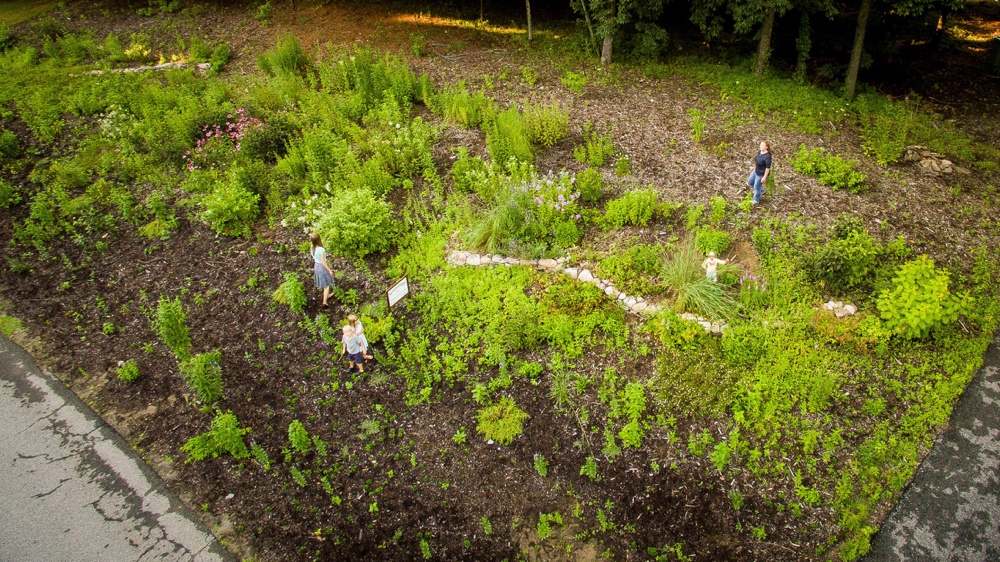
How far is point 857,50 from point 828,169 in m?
3.98

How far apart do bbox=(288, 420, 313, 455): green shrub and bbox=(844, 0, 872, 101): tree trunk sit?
1287 cm

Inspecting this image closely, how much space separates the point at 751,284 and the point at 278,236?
759 cm

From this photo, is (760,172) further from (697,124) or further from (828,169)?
(697,124)

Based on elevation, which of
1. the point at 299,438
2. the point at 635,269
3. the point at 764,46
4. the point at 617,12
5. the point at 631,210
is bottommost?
the point at 299,438

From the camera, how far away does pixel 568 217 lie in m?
8.60

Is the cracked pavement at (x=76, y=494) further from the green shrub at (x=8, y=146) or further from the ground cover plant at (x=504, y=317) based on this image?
the green shrub at (x=8, y=146)

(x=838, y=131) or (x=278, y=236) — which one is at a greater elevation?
(x=838, y=131)

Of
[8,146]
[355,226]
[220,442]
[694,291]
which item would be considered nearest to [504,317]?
[694,291]

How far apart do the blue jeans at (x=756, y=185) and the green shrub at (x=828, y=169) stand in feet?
4.44

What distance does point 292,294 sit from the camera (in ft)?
24.6

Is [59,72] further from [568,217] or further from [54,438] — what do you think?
[568,217]

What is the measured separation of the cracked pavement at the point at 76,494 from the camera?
5.43m

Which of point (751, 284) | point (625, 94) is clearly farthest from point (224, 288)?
point (625, 94)

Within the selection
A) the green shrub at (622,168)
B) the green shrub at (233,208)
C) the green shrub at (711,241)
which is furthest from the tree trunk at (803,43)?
the green shrub at (233,208)
